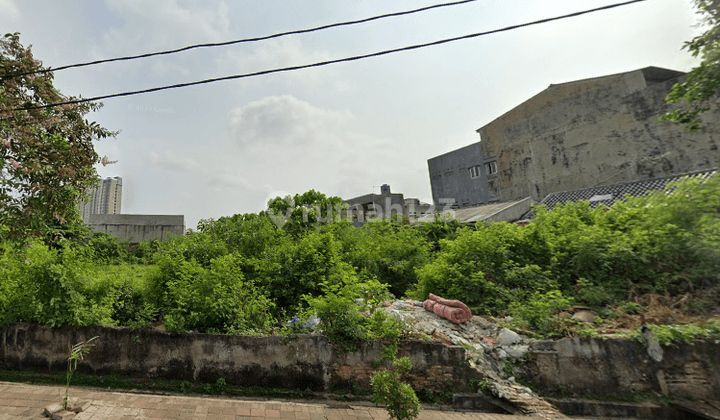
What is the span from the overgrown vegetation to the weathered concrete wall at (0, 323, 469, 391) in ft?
1.05

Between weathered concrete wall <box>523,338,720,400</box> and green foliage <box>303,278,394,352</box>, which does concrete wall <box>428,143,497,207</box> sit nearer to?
weathered concrete wall <box>523,338,720,400</box>

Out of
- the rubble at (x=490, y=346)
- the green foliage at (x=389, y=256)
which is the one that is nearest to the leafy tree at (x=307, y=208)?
the green foliage at (x=389, y=256)

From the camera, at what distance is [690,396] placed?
546 centimetres

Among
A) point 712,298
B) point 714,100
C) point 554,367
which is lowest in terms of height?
point 554,367

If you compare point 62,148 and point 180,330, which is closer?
point 62,148

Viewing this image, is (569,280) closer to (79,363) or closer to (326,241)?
(326,241)

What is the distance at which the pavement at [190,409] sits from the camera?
487cm

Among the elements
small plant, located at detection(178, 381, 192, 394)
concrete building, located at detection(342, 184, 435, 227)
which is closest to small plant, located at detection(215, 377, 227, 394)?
small plant, located at detection(178, 381, 192, 394)

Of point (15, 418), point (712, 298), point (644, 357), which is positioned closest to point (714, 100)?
point (712, 298)

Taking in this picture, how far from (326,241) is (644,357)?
732cm

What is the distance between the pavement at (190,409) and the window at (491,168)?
22.5m

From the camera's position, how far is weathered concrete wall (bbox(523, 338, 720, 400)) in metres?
5.47

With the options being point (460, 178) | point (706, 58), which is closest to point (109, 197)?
point (460, 178)

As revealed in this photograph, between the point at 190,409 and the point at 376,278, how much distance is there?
172 inches
